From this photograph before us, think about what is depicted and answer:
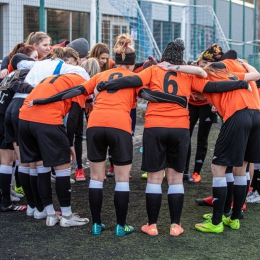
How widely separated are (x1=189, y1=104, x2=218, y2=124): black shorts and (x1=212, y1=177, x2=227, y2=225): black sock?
235cm

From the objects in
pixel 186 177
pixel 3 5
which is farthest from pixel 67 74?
pixel 3 5

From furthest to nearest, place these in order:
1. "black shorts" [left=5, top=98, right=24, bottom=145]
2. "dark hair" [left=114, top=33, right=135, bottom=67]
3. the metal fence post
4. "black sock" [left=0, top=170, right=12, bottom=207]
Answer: the metal fence post < "black sock" [left=0, top=170, right=12, bottom=207] < "black shorts" [left=5, top=98, right=24, bottom=145] < "dark hair" [left=114, top=33, right=135, bottom=67]

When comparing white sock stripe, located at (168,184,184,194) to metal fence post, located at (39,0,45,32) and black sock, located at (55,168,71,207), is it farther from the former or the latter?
metal fence post, located at (39,0,45,32)

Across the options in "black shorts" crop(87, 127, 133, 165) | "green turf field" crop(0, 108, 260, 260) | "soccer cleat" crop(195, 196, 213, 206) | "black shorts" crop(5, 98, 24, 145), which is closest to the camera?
"green turf field" crop(0, 108, 260, 260)

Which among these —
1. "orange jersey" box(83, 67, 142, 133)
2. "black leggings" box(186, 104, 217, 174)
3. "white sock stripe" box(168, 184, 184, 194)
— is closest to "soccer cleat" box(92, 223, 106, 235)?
"white sock stripe" box(168, 184, 184, 194)

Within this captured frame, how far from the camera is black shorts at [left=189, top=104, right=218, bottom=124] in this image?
7.56m

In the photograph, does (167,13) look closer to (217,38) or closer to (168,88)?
(217,38)

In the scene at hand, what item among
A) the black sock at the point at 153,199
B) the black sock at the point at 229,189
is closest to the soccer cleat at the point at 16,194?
the black sock at the point at 153,199

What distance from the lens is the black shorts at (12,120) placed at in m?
5.82

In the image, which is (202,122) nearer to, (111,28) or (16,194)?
(16,194)

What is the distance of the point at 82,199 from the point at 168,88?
93.2 inches

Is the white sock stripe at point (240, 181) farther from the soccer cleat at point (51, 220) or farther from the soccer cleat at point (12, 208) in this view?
the soccer cleat at point (12, 208)

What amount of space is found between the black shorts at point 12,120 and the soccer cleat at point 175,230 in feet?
6.82

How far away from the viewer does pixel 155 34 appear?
672 inches
